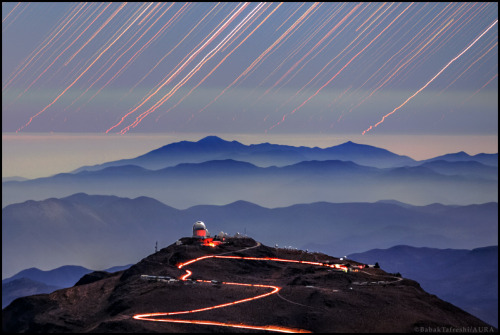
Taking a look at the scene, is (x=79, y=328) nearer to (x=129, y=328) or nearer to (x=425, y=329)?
(x=129, y=328)

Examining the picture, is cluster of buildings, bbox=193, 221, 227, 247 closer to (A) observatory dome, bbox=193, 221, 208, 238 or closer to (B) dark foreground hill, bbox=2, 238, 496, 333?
(A) observatory dome, bbox=193, 221, 208, 238

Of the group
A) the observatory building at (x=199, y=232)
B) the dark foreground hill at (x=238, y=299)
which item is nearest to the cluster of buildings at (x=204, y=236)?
the observatory building at (x=199, y=232)

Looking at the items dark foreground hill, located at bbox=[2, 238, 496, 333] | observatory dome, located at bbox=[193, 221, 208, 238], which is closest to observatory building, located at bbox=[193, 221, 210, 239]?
observatory dome, located at bbox=[193, 221, 208, 238]

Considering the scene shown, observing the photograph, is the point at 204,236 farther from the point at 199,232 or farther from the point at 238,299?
the point at 238,299

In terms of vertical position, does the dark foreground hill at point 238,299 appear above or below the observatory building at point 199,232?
below

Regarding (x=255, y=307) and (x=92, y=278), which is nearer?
(x=255, y=307)

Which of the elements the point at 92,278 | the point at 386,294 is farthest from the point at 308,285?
the point at 92,278

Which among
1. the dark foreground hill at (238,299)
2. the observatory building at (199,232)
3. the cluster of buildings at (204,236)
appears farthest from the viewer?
the observatory building at (199,232)

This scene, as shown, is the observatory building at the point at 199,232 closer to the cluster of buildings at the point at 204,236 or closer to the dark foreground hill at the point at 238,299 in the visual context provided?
the cluster of buildings at the point at 204,236

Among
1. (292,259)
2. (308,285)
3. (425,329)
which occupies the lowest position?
(425,329)
